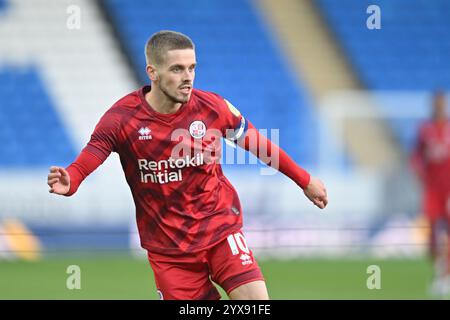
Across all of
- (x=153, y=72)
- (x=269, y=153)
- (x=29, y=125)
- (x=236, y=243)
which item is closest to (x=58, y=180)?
(x=153, y=72)

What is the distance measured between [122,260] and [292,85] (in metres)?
4.64

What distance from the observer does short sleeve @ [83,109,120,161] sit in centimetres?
619

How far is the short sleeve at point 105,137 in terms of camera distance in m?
6.19

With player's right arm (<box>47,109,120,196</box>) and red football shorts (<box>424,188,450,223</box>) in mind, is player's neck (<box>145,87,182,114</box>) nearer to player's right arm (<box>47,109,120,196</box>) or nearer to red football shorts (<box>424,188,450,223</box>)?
player's right arm (<box>47,109,120,196</box>)

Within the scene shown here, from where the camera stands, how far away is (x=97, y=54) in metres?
16.8

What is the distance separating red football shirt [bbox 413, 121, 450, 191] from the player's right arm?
696 cm

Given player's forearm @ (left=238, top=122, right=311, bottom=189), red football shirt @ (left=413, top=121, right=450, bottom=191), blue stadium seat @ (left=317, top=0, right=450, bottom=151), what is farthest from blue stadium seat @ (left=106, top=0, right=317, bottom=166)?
player's forearm @ (left=238, top=122, right=311, bottom=189)

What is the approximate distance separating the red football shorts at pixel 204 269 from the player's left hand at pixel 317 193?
0.54 m

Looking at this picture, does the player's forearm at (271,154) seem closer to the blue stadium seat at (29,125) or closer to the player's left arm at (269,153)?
the player's left arm at (269,153)

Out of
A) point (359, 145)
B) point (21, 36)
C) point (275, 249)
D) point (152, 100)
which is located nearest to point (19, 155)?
point (21, 36)

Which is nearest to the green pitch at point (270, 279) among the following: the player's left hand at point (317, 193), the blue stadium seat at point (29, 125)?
the blue stadium seat at point (29, 125)

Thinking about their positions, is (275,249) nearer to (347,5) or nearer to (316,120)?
(316,120)

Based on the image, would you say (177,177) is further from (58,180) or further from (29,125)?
(29,125)

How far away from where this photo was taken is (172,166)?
6320mm
